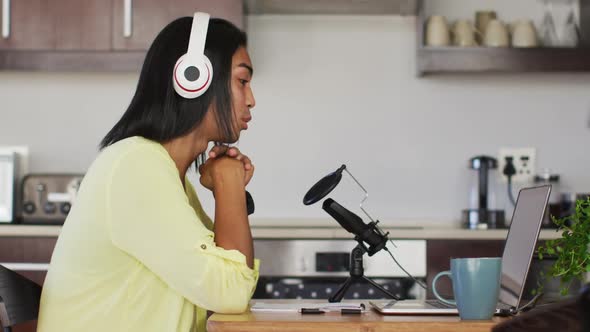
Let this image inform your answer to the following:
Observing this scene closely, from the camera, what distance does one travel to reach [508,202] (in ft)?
11.6

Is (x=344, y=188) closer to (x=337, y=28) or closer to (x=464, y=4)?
(x=337, y=28)

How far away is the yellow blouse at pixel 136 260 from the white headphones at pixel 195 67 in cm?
13

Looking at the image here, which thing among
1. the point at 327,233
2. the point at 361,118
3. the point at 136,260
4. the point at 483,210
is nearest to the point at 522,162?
the point at 483,210

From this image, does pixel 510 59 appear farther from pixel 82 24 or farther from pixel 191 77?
pixel 191 77

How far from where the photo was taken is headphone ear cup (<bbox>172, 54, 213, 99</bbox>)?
1488 mm

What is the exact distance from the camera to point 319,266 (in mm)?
3064

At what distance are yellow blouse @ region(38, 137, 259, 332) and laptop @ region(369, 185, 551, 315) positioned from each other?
28 centimetres

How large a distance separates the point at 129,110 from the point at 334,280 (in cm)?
167

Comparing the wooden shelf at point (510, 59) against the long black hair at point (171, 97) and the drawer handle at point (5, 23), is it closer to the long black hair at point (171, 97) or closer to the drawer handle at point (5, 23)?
the drawer handle at point (5, 23)

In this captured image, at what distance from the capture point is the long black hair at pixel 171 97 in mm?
1533

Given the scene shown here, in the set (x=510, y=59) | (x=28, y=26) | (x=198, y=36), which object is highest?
(x=28, y=26)

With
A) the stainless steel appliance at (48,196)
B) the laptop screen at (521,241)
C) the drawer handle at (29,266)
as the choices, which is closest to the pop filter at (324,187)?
the laptop screen at (521,241)

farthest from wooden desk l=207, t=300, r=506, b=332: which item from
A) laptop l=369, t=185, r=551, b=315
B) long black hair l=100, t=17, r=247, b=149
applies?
long black hair l=100, t=17, r=247, b=149

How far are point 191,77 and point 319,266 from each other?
168cm
